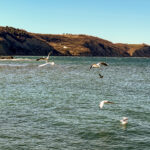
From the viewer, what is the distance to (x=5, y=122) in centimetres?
2414

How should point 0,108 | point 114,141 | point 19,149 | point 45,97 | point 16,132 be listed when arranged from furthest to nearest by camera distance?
point 45,97 → point 0,108 → point 16,132 → point 114,141 → point 19,149

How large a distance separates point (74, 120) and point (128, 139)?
6.17m

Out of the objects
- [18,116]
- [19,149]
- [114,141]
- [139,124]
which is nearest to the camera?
[19,149]

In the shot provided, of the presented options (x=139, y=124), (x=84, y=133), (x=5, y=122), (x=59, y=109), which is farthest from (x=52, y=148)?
(x=59, y=109)

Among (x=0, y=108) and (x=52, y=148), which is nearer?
(x=52, y=148)

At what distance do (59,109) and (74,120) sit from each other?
16.0ft

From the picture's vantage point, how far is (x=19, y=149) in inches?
720

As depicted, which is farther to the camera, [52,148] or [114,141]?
[114,141]

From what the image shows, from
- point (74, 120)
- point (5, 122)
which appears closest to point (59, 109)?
point (74, 120)

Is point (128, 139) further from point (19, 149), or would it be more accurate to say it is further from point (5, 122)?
point (5, 122)

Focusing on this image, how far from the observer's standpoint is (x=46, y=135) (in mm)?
20875

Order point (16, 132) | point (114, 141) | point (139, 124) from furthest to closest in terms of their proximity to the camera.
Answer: point (139, 124), point (16, 132), point (114, 141)

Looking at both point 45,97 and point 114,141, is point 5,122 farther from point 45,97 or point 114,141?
point 45,97

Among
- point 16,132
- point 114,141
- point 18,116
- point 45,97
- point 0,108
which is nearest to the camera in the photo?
point 114,141
